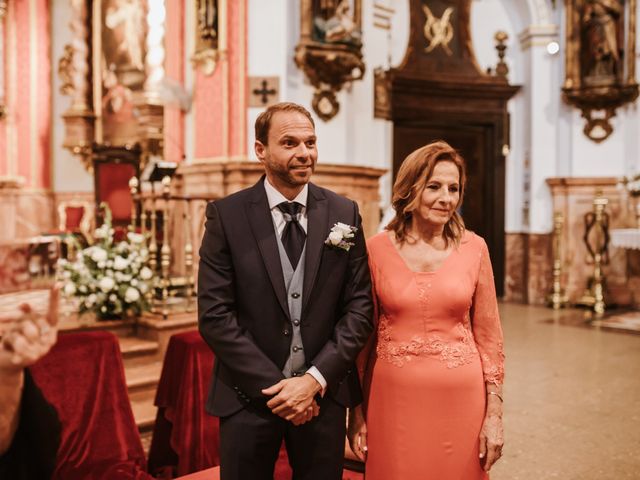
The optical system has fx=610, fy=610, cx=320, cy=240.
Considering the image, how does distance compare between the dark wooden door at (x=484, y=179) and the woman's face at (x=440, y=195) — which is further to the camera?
the dark wooden door at (x=484, y=179)

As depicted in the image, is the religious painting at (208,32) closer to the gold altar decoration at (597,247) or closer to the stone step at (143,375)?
the stone step at (143,375)

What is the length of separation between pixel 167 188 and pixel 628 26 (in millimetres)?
6881

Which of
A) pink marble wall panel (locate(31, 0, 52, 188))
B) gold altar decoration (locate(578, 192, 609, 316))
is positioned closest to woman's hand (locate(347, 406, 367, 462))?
gold altar decoration (locate(578, 192, 609, 316))

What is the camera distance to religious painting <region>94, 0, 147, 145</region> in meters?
10.1

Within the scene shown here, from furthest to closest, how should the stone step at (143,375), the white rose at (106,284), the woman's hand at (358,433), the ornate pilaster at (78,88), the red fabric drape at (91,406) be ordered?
the ornate pilaster at (78,88) < the white rose at (106,284) < the stone step at (143,375) < the red fabric drape at (91,406) < the woman's hand at (358,433)

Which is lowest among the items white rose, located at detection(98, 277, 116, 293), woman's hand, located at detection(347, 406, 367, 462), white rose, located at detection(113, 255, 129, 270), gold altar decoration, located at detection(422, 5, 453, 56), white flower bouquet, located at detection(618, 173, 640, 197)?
woman's hand, located at detection(347, 406, 367, 462)

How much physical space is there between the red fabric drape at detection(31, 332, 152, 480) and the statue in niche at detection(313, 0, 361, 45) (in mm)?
4775

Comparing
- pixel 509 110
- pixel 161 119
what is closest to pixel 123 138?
pixel 161 119

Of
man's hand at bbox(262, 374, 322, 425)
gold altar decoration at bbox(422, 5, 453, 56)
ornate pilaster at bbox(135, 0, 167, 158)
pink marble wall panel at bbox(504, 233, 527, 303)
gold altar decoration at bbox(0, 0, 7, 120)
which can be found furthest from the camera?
gold altar decoration at bbox(0, 0, 7, 120)

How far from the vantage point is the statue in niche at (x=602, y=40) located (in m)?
8.62

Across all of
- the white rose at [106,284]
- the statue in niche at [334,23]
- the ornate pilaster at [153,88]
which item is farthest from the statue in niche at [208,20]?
the white rose at [106,284]

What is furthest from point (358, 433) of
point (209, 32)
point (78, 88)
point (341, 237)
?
point (78, 88)

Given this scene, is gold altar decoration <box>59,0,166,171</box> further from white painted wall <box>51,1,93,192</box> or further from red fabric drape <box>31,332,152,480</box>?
red fabric drape <box>31,332,152,480</box>

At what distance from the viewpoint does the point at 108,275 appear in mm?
4566
